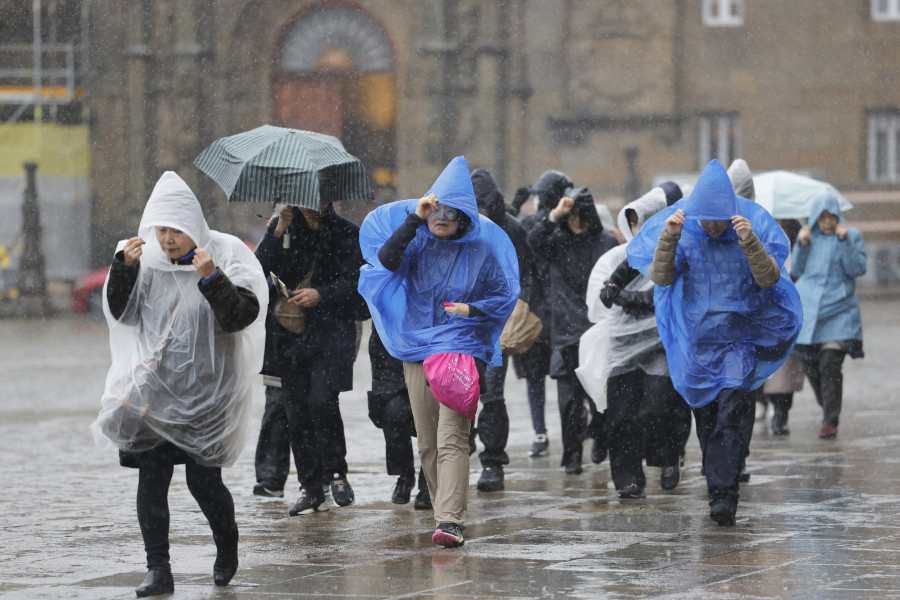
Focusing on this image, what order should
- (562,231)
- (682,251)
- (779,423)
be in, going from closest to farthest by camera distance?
(682,251)
(562,231)
(779,423)

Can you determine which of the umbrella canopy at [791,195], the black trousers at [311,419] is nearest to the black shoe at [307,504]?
the black trousers at [311,419]

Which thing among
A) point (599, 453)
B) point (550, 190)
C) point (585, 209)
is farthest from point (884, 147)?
point (585, 209)

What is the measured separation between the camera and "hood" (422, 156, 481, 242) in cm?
743

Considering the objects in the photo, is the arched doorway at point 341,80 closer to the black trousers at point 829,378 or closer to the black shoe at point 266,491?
the black trousers at point 829,378

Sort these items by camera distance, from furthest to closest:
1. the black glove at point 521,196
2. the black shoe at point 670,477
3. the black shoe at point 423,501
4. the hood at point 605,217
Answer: the hood at point 605,217 → the black glove at point 521,196 → the black shoe at point 670,477 → the black shoe at point 423,501

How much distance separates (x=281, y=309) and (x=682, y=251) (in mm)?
2047

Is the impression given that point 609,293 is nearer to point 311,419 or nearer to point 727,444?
point 727,444

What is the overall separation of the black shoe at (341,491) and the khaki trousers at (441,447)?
0.75m

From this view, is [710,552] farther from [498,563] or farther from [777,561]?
[498,563]

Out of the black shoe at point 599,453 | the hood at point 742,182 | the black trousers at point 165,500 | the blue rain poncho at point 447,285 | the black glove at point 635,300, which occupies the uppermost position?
the hood at point 742,182

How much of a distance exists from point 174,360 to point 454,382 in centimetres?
154

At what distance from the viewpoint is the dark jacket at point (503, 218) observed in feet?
29.7

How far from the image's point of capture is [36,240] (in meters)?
32.3

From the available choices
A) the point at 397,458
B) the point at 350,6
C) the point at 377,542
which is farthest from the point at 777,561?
the point at 350,6
